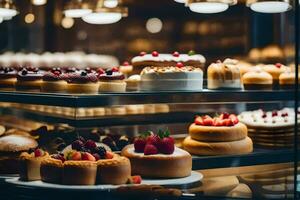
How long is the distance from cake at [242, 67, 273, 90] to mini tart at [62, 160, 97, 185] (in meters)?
1.49

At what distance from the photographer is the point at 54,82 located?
131 inches

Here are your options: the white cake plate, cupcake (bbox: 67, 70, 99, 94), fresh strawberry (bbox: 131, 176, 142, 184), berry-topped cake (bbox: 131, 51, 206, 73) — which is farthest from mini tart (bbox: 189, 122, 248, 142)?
cupcake (bbox: 67, 70, 99, 94)

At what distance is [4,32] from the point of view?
8.22 m

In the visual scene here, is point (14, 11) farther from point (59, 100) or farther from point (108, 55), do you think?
point (108, 55)

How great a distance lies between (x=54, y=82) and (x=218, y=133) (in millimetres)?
1068

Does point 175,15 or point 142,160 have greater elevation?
point 175,15

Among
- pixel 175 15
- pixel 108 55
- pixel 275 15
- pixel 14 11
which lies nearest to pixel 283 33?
pixel 275 15

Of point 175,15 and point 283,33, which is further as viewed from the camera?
point 175,15

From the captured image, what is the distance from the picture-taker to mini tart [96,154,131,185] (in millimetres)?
2934

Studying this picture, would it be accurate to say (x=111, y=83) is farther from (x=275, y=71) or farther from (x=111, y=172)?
(x=275, y=71)

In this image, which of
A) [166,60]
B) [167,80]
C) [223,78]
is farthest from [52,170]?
[166,60]

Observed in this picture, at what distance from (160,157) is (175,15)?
5.27 meters

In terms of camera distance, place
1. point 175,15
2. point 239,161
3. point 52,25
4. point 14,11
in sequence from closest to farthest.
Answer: point 239,161 → point 14,11 → point 175,15 → point 52,25

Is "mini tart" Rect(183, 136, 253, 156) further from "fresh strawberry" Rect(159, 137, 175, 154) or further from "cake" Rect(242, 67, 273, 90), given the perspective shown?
"cake" Rect(242, 67, 273, 90)
